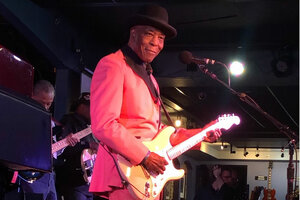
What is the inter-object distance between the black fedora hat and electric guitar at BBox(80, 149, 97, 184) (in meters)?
2.24

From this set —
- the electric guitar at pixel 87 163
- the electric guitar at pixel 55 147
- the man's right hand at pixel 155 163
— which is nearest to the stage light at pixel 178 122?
the electric guitar at pixel 55 147

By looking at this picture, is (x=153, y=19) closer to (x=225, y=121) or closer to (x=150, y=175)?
(x=150, y=175)

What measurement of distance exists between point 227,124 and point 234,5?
3.44 metres

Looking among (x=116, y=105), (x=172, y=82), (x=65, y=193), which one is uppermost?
(x=172, y=82)

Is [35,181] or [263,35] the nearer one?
[35,181]

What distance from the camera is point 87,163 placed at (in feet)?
15.6

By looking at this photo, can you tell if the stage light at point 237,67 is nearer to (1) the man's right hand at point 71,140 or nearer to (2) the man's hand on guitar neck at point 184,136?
(1) the man's right hand at point 71,140

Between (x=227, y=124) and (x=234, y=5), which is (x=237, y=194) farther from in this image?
(x=227, y=124)

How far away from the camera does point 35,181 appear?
3.75 metres

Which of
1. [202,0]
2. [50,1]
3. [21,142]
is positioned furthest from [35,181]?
[202,0]

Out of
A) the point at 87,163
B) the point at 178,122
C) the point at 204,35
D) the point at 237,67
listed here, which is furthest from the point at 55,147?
the point at 178,122

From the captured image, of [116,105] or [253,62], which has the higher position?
[253,62]

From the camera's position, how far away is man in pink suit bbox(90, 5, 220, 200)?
2.38 meters

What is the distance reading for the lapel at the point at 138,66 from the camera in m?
2.65
